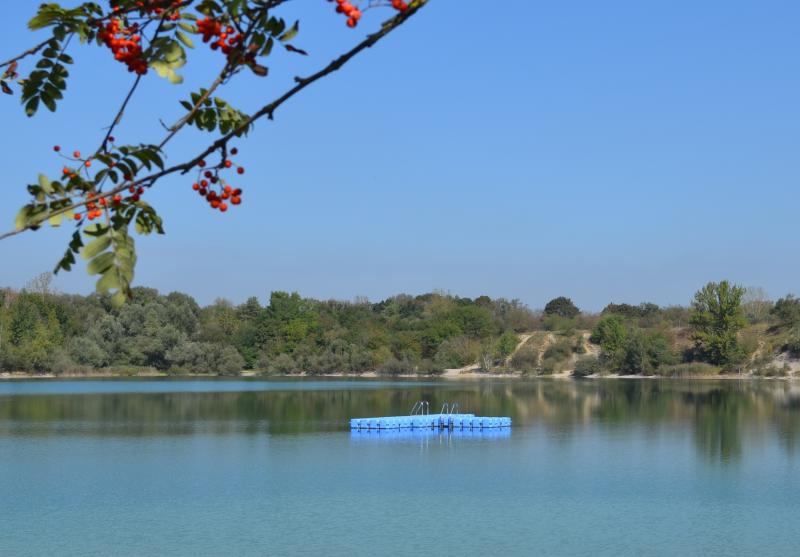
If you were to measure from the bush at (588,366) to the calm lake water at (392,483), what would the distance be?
130 ft

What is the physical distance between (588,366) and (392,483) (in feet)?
222

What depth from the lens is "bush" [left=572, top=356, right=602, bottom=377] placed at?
93062mm

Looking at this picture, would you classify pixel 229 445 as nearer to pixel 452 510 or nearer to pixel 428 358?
pixel 452 510

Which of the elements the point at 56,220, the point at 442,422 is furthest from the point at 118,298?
the point at 442,422

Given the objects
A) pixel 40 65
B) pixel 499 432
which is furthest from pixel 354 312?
pixel 40 65

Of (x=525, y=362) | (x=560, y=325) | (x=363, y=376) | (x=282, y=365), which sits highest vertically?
(x=560, y=325)

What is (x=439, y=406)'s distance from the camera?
179ft

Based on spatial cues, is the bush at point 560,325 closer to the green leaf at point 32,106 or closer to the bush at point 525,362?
the bush at point 525,362

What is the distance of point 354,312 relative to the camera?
108 m

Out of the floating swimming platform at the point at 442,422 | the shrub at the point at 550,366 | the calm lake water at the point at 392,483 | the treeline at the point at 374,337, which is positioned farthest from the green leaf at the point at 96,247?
the shrub at the point at 550,366

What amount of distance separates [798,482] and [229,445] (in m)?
20.8

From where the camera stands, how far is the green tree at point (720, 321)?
8481cm

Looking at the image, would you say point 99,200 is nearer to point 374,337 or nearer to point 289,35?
point 289,35

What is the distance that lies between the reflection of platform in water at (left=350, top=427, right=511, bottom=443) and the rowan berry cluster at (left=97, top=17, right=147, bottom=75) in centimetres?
3682
